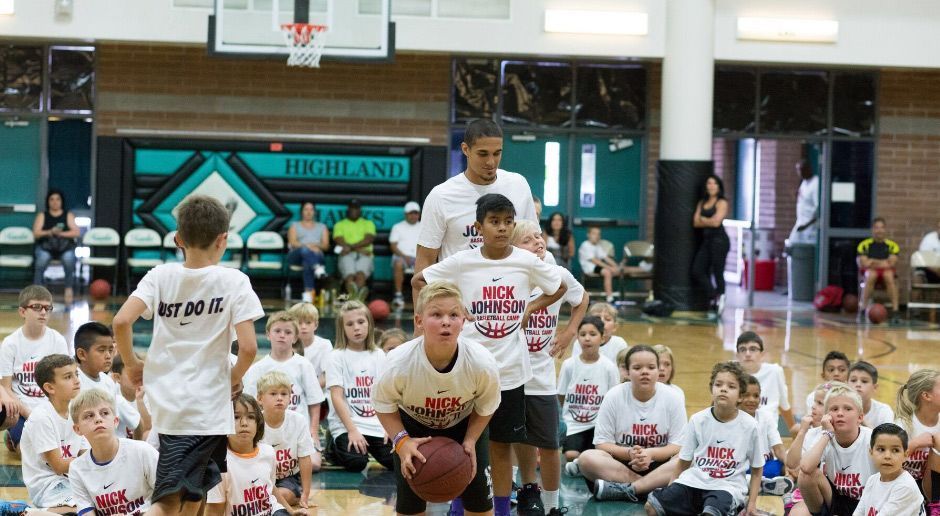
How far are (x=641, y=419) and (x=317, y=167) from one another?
1031 centimetres

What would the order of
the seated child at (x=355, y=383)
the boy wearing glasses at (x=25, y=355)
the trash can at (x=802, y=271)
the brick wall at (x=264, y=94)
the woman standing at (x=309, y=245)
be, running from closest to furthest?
the boy wearing glasses at (x=25, y=355), the seated child at (x=355, y=383), the woman standing at (x=309, y=245), the brick wall at (x=264, y=94), the trash can at (x=802, y=271)

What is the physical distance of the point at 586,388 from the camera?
7.22 metres

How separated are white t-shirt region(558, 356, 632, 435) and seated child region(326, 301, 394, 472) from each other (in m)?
1.12

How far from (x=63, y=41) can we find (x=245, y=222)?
3351 mm

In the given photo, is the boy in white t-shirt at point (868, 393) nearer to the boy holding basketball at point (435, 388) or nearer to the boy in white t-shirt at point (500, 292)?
the boy in white t-shirt at point (500, 292)

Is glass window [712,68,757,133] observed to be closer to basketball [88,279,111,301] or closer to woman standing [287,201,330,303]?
woman standing [287,201,330,303]

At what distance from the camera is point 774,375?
731cm

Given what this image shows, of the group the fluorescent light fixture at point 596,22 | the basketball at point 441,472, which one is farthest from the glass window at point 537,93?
the basketball at point 441,472

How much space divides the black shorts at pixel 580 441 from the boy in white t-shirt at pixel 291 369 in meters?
1.51

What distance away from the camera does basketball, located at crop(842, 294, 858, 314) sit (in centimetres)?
1620

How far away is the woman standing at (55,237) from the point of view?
49.4 ft

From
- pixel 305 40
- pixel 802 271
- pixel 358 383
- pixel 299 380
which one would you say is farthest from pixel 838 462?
pixel 802 271

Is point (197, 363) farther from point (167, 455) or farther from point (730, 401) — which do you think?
point (730, 401)

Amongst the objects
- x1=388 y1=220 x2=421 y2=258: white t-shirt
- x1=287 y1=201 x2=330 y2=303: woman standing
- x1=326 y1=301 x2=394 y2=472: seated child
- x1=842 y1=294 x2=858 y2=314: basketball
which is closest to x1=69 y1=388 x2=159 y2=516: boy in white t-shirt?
x1=326 y1=301 x2=394 y2=472: seated child
